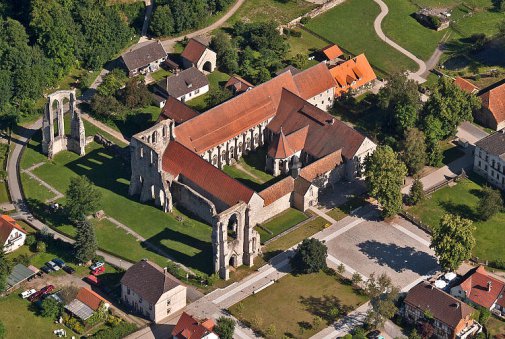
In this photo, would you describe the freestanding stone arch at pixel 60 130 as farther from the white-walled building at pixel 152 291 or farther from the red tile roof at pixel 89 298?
the red tile roof at pixel 89 298

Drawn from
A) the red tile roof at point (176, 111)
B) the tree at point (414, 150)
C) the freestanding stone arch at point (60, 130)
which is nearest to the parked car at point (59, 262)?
the freestanding stone arch at point (60, 130)

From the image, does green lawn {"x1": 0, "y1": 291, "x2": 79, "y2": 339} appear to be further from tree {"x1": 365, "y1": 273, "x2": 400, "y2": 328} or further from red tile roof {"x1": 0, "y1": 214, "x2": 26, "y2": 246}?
tree {"x1": 365, "y1": 273, "x2": 400, "y2": 328}

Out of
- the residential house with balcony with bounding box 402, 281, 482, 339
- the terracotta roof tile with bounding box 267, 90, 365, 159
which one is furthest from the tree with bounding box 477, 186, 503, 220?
the residential house with balcony with bounding box 402, 281, 482, 339

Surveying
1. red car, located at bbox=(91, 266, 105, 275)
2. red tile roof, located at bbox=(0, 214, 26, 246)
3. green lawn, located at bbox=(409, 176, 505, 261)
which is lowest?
red car, located at bbox=(91, 266, 105, 275)

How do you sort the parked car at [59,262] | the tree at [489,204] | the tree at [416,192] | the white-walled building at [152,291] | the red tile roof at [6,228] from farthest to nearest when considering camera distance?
the tree at [416,192]
the tree at [489,204]
the red tile roof at [6,228]
the parked car at [59,262]
the white-walled building at [152,291]

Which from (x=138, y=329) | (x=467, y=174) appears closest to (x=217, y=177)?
(x=138, y=329)

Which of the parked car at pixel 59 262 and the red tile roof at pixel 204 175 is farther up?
the red tile roof at pixel 204 175
